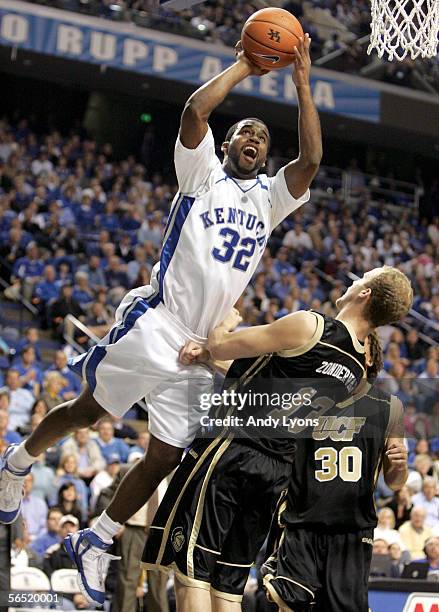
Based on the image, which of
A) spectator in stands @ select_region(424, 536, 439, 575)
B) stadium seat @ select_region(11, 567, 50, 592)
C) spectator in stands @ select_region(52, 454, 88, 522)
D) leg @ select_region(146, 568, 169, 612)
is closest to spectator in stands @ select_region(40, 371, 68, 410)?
spectator in stands @ select_region(52, 454, 88, 522)

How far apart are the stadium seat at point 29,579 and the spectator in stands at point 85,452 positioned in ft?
7.77

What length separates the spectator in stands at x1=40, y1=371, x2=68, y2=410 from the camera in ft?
33.9

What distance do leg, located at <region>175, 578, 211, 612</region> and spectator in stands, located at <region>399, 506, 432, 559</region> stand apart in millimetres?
4190

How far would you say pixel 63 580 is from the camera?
714 cm

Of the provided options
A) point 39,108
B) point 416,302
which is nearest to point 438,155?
point 416,302

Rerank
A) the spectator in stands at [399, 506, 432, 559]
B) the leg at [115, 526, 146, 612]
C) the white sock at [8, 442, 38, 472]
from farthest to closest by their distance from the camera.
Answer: the spectator in stands at [399, 506, 432, 559] → the leg at [115, 526, 146, 612] → the white sock at [8, 442, 38, 472]

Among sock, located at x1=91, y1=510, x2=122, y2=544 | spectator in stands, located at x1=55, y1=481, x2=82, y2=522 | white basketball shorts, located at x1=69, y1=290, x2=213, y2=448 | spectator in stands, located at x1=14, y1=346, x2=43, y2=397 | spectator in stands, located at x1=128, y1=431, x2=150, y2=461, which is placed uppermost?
white basketball shorts, located at x1=69, y1=290, x2=213, y2=448

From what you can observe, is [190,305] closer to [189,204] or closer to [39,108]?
[189,204]

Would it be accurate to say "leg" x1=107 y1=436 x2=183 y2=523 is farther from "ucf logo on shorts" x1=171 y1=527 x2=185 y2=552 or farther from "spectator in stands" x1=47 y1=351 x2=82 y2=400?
"spectator in stands" x1=47 y1=351 x2=82 y2=400

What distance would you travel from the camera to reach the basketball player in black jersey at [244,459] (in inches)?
167

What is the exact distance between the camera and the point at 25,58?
17.2 m

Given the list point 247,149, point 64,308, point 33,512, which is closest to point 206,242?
point 247,149

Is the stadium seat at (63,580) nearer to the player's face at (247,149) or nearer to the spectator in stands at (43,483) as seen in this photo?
the spectator in stands at (43,483)

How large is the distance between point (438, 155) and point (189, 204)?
62.1ft
